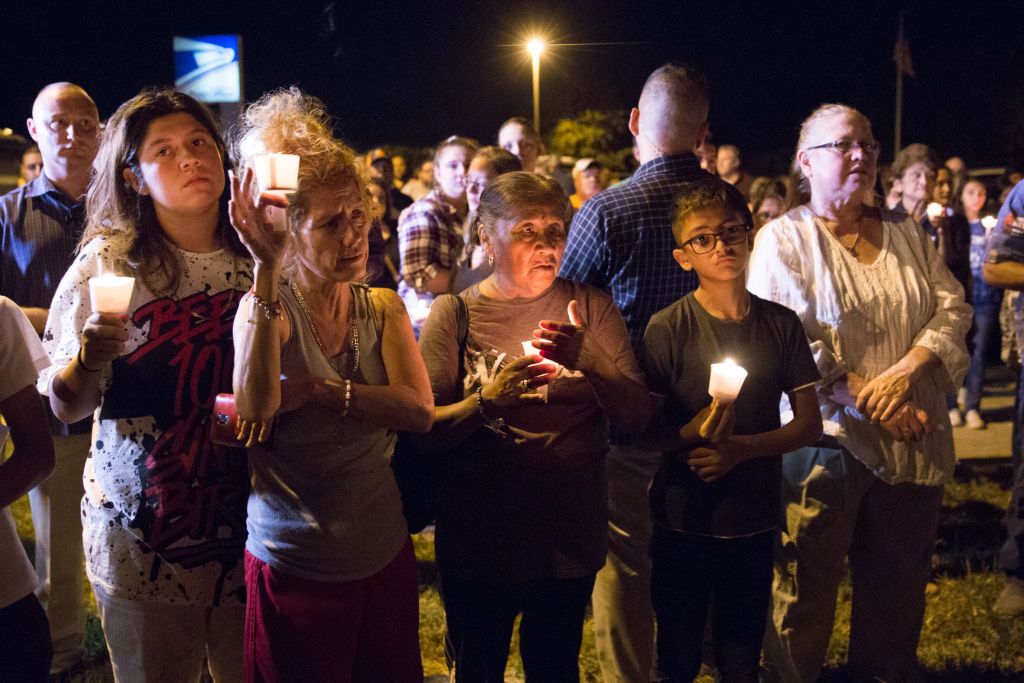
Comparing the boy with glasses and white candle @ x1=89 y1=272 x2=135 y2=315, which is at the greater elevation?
white candle @ x1=89 y1=272 x2=135 y2=315

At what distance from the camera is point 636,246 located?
3.75 metres

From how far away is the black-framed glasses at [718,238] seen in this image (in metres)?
Result: 3.24

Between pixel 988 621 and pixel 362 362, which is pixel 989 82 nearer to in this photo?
pixel 988 621

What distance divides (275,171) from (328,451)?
2.48ft

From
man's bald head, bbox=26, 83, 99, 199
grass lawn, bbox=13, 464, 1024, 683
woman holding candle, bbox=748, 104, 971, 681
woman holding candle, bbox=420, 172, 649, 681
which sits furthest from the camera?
man's bald head, bbox=26, 83, 99, 199

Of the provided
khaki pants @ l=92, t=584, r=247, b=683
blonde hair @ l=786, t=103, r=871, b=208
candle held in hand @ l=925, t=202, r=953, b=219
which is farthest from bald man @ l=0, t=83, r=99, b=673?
candle held in hand @ l=925, t=202, r=953, b=219

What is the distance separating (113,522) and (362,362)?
82cm

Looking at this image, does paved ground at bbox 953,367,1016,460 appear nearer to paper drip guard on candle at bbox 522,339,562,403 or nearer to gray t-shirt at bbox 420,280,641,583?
gray t-shirt at bbox 420,280,641,583

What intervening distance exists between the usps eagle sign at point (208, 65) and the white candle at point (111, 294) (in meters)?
10.6

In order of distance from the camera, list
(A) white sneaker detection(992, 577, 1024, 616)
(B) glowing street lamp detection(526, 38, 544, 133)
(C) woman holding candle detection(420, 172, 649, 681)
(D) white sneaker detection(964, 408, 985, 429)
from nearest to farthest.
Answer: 1. (C) woman holding candle detection(420, 172, 649, 681)
2. (A) white sneaker detection(992, 577, 1024, 616)
3. (D) white sneaker detection(964, 408, 985, 429)
4. (B) glowing street lamp detection(526, 38, 544, 133)

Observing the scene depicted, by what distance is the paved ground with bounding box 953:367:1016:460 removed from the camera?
7.89 meters

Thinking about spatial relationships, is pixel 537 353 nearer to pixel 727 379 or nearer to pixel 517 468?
pixel 517 468

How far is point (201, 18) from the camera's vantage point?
139ft

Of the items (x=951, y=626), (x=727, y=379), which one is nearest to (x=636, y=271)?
(x=727, y=379)
